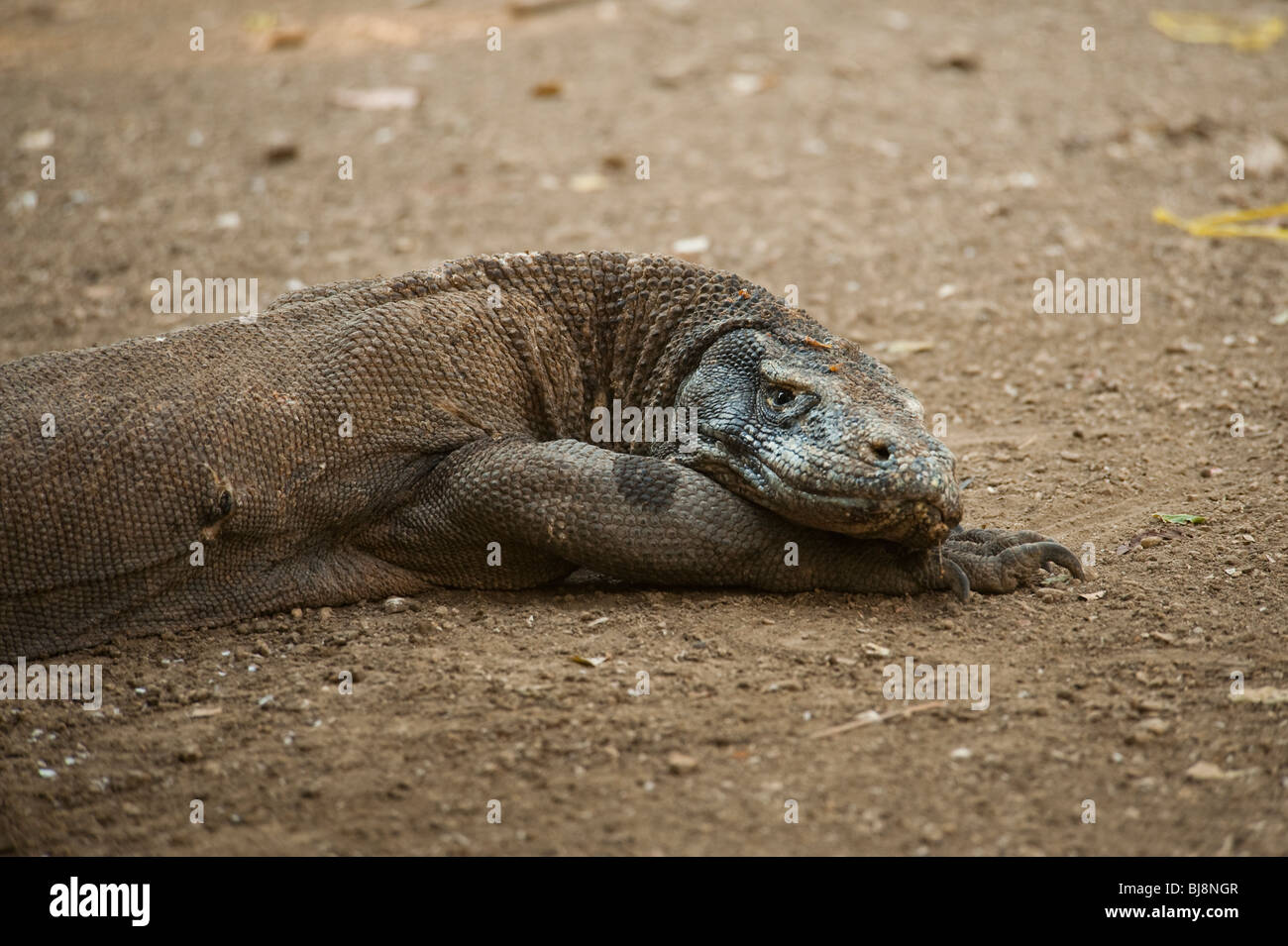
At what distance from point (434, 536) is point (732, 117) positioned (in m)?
5.89

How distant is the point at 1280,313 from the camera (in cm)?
624

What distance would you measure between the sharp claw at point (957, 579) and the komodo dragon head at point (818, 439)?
8.5 inches

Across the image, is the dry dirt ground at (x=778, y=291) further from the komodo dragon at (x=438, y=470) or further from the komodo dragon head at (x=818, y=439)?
the komodo dragon head at (x=818, y=439)

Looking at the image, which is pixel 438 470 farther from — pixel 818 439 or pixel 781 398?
pixel 818 439

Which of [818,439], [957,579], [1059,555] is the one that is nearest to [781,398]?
[818,439]

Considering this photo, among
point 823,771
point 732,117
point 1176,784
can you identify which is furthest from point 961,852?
point 732,117

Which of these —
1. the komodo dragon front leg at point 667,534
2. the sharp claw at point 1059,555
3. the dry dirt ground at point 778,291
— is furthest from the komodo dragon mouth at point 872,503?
the sharp claw at point 1059,555

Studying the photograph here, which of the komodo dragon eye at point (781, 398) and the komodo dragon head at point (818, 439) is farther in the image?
the komodo dragon eye at point (781, 398)

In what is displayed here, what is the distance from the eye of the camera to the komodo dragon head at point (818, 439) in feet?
12.1

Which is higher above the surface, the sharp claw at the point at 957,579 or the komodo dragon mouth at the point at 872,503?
the komodo dragon mouth at the point at 872,503

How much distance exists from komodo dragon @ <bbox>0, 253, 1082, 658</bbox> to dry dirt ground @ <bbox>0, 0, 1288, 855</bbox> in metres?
0.16

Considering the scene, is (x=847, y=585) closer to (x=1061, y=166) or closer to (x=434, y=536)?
(x=434, y=536)

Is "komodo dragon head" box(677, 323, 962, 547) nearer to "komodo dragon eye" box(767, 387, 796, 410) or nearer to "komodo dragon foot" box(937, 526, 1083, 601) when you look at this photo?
"komodo dragon eye" box(767, 387, 796, 410)

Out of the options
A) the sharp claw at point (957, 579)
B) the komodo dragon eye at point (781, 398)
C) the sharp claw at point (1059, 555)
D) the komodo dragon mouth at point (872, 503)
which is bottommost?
the sharp claw at point (957, 579)
